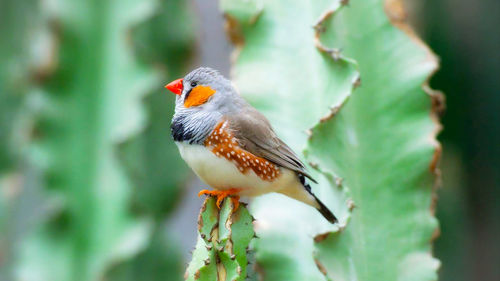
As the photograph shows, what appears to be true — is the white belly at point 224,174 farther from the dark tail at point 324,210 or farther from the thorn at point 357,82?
the thorn at point 357,82

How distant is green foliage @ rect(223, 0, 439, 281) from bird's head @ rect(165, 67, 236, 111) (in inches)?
10.2

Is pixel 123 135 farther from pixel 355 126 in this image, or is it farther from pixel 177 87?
pixel 177 87

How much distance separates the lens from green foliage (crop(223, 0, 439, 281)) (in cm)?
197

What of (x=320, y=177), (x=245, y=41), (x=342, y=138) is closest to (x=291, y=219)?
(x=320, y=177)

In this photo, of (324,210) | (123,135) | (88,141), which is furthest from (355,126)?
(88,141)

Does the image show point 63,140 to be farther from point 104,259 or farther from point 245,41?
point 245,41

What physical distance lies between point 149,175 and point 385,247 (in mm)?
1911

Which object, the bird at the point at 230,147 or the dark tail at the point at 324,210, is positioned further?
the dark tail at the point at 324,210

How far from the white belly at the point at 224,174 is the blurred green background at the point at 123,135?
1408 millimetres

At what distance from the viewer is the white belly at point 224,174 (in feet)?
5.82

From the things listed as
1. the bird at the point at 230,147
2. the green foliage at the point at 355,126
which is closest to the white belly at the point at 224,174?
the bird at the point at 230,147

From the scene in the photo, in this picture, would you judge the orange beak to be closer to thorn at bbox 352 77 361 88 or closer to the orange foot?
the orange foot

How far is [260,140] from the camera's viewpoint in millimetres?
1832

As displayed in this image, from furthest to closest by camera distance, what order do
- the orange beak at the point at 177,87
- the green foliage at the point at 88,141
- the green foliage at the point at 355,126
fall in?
the green foliage at the point at 88,141, the green foliage at the point at 355,126, the orange beak at the point at 177,87
